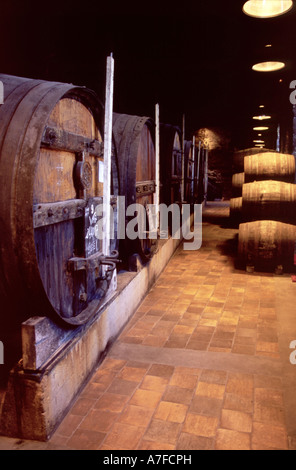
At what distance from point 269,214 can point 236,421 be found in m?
4.53

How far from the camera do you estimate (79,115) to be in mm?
2682

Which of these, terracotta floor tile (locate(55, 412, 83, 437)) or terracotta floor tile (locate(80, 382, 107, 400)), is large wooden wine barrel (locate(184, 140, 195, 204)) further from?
terracotta floor tile (locate(55, 412, 83, 437))

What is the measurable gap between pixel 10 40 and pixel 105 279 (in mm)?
3128

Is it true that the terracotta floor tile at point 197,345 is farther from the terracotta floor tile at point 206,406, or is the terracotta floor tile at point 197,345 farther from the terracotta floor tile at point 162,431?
the terracotta floor tile at point 162,431

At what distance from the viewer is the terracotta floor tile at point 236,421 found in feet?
7.78

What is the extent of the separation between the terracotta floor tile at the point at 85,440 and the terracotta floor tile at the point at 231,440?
2.35 ft

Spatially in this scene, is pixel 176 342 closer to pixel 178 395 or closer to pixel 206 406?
pixel 178 395

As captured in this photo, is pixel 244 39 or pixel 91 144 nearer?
pixel 91 144

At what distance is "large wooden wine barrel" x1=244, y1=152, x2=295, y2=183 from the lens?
21.8ft

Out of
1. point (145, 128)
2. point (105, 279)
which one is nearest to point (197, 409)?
point (105, 279)

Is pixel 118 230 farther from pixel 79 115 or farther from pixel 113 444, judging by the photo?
pixel 113 444

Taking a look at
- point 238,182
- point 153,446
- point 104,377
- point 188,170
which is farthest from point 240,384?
point 188,170

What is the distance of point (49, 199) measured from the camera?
7.43 ft

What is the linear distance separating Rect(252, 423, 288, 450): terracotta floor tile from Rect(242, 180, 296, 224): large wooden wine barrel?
4508mm
